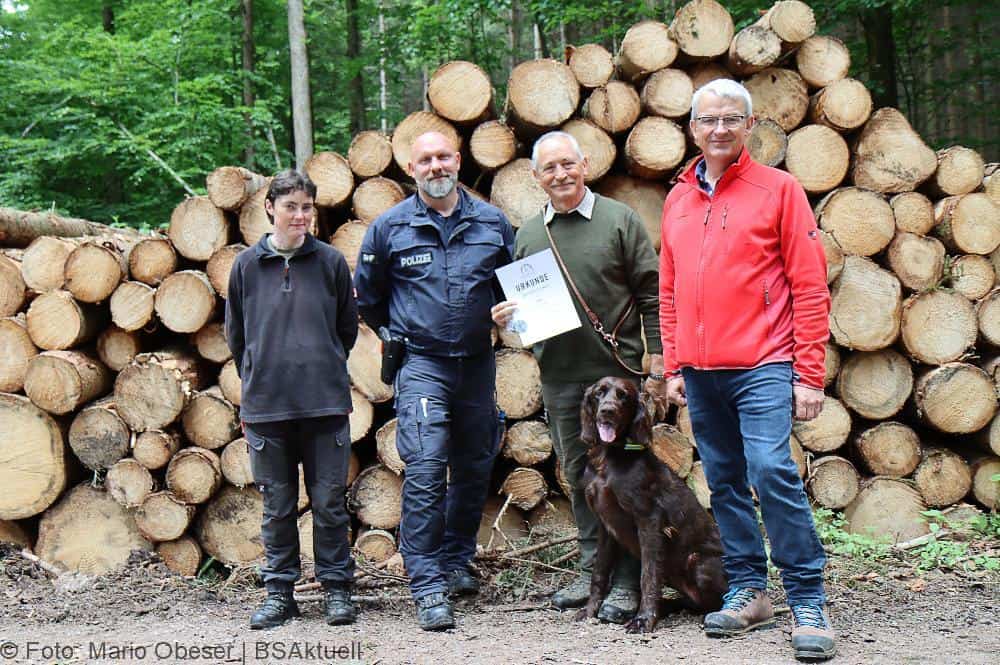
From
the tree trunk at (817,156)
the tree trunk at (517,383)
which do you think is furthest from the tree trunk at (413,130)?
the tree trunk at (817,156)

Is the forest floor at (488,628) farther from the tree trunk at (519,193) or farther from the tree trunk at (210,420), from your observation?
the tree trunk at (519,193)

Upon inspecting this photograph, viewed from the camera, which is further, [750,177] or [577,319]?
[577,319]

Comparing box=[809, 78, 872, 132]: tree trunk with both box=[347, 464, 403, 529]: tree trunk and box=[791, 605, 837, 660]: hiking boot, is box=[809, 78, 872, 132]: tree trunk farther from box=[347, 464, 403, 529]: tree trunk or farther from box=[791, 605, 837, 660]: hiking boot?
box=[347, 464, 403, 529]: tree trunk

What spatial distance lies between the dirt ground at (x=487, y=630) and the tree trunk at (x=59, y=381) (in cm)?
124

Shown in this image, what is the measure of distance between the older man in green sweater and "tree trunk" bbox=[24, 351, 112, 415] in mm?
3213

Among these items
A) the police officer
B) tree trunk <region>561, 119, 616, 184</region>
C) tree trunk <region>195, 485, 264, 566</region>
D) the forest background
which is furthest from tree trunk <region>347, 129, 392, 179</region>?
the forest background

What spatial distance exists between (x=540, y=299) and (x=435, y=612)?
1.56 metres

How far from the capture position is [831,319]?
5.56 meters

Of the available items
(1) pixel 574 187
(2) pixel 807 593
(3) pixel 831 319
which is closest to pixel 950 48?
(3) pixel 831 319

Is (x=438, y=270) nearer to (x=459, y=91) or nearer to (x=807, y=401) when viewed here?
(x=459, y=91)

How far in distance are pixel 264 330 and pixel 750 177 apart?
2.38 meters

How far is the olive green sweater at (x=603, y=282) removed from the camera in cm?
417

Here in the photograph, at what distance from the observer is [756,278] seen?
346cm

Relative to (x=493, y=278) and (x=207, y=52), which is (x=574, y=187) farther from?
(x=207, y=52)
